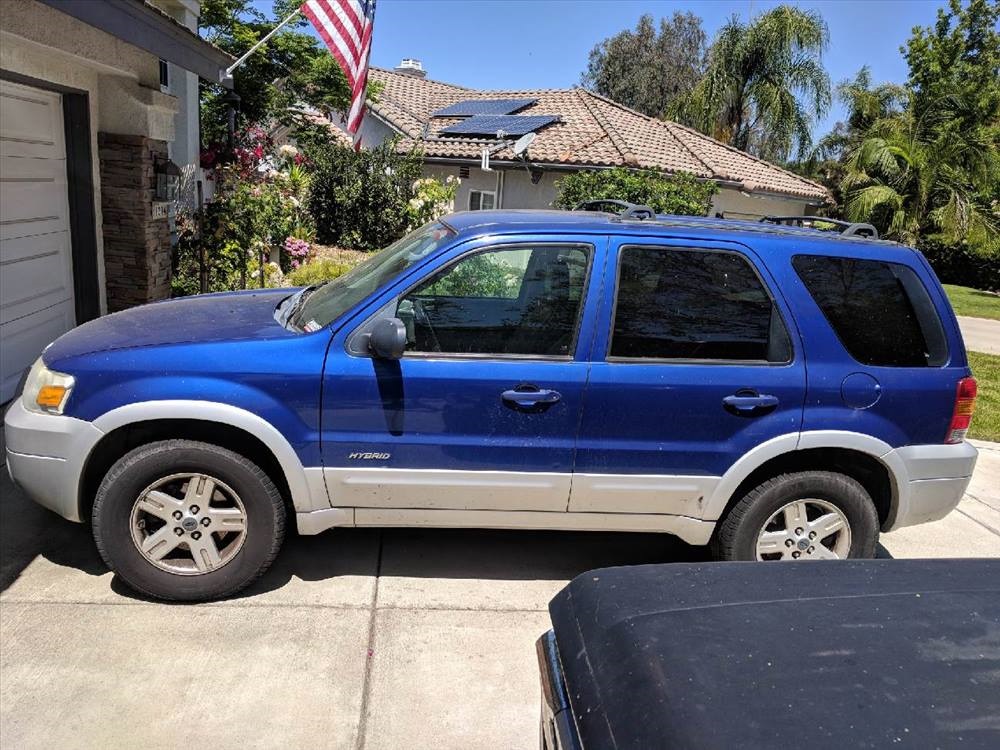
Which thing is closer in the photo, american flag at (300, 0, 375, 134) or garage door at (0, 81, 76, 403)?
garage door at (0, 81, 76, 403)

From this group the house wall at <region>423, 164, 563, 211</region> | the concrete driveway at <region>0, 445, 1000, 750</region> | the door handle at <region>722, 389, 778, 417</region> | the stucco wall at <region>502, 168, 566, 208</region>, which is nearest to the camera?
the concrete driveway at <region>0, 445, 1000, 750</region>

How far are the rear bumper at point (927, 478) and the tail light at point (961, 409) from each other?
0.06 m

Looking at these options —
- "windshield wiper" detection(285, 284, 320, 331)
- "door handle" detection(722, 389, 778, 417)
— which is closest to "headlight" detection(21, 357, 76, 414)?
"windshield wiper" detection(285, 284, 320, 331)

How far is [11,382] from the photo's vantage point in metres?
6.67

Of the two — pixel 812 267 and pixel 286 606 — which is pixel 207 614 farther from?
pixel 812 267

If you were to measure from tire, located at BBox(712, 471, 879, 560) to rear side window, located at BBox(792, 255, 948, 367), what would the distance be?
0.68m

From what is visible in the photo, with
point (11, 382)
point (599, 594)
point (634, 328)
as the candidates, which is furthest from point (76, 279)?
point (599, 594)

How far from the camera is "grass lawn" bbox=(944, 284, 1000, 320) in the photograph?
66.9ft

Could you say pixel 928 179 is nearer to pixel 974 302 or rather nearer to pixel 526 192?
pixel 974 302

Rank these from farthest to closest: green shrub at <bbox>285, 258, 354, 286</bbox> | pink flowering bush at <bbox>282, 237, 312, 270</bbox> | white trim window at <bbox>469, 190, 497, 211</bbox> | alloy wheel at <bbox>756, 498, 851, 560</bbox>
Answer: white trim window at <bbox>469, 190, 497, 211</bbox>
pink flowering bush at <bbox>282, 237, 312, 270</bbox>
green shrub at <bbox>285, 258, 354, 286</bbox>
alloy wheel at <bbox>756, 498, 851, 560</bbox>

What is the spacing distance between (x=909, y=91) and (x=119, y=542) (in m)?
30.6

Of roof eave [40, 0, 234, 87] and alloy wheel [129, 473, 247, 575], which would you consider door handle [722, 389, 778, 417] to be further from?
roof eave [40, 0, 234, 87]

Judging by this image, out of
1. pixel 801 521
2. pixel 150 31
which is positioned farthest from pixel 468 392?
pixel 150 31

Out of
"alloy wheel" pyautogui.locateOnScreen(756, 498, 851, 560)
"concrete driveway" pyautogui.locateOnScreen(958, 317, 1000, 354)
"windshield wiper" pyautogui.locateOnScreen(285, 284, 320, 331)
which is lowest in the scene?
"concrete driveway" pyautogui.locateOnScreen(958, 317, 1000, 354)
